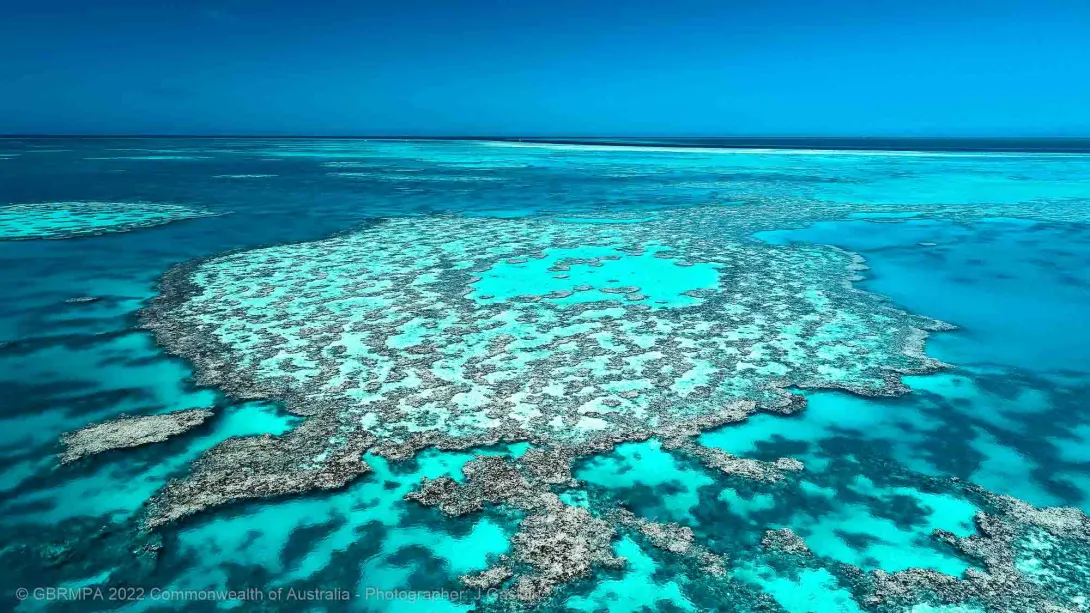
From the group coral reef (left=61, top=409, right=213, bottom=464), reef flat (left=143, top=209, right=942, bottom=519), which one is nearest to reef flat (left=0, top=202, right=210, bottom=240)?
reef flat (left=143, top=209, right=942, bottom=519)

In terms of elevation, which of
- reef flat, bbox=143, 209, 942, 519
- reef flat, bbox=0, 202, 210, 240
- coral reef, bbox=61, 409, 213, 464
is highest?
reef flat, bbox=0, 202, 210, 240

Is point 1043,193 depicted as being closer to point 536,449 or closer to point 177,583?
point 536,449

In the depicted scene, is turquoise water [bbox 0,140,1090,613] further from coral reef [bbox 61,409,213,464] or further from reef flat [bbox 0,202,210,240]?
reef flat [bbox 0,202,210,240]

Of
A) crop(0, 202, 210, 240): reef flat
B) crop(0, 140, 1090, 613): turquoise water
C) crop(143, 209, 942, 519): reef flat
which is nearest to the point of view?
crop(0, 140, 1090, 613): turquoise water

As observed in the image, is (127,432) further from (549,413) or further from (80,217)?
(80,217)

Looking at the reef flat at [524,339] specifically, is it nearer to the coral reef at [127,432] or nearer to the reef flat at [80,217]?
the coral reef at [127,432]

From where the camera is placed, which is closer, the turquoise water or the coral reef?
the turquoise water

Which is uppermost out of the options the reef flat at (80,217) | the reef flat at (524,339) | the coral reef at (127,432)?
the reef flat at (80,217)

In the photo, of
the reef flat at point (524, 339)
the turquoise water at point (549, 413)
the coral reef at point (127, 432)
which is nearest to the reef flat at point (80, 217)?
the turquoise water at point (549, 413)
